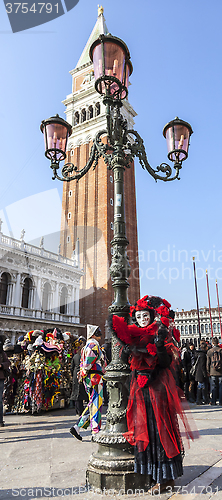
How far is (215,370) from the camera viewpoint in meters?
8.23

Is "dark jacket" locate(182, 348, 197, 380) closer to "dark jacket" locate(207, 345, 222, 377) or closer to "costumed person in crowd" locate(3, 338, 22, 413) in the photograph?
"dark jacket" locate(207, 345, 222, 377)

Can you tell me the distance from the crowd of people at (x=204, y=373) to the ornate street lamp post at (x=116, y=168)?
4.96 meters

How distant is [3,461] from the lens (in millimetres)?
3785

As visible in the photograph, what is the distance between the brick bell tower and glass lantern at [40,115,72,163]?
2415 centimetres

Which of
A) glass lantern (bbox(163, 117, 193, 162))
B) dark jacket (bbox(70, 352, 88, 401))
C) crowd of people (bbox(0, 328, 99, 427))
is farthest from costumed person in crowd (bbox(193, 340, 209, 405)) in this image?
glass lantern (bbox(163, 117, 193, 162))

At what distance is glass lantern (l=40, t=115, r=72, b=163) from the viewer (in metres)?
5.37

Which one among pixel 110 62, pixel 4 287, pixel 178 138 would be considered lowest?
pixel 178 138

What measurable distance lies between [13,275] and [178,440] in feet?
69.5

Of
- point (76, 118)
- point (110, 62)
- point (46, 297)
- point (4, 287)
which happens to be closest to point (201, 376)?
point (110, 62)

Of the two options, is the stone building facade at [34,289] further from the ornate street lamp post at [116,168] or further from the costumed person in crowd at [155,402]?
the costumed person in crowd at [155,402]

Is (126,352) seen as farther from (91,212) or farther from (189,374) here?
(91,212)

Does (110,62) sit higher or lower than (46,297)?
lower

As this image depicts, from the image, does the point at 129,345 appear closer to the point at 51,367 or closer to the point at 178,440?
the point at 178,440

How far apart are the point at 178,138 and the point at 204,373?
20.6ft
